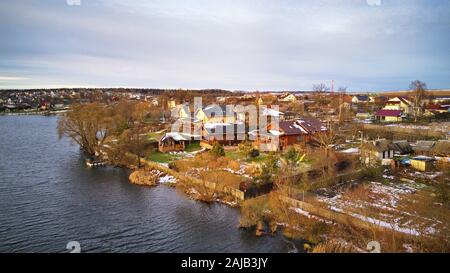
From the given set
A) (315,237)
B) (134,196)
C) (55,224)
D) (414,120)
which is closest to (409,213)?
(315,237)

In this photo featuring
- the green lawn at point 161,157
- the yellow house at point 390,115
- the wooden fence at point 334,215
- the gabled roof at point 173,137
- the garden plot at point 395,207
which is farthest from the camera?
the yellow house at point 390,115

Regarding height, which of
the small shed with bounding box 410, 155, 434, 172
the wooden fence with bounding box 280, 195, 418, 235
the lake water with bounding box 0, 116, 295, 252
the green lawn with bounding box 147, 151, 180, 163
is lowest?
the lake water with bounding box 0, 116, 295, 252

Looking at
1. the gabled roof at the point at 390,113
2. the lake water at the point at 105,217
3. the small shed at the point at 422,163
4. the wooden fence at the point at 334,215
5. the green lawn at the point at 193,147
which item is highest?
the gabled roof at the point at 390,113

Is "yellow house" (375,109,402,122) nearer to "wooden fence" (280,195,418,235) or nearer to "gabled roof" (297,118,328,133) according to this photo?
"gabled roof" (297,118,328,133)

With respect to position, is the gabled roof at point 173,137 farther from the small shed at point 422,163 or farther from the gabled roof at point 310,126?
the small shed at point 422,163

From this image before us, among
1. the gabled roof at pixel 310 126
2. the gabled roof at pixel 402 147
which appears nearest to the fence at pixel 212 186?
the gabled roof at pixel 310 126

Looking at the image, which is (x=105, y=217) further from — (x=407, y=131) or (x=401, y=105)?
(x=401, y=105)

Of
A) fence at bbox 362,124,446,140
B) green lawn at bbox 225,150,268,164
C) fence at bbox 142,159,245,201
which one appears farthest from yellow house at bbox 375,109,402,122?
fence at bbox 142,159,245,201

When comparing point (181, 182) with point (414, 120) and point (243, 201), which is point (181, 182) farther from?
point (414, 120)
